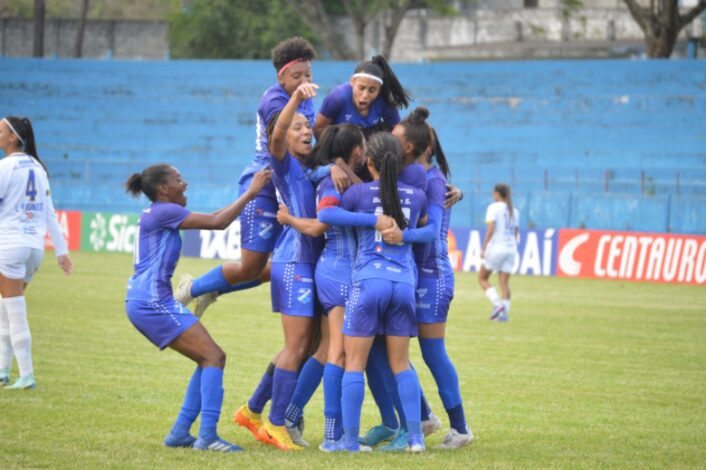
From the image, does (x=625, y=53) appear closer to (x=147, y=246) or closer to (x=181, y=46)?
(x=181, y=46)

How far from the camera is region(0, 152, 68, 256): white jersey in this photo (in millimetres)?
10172

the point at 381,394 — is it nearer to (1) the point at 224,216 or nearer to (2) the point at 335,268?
(2) the point at 335,268

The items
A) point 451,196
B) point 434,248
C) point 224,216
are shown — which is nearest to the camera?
point 224,216

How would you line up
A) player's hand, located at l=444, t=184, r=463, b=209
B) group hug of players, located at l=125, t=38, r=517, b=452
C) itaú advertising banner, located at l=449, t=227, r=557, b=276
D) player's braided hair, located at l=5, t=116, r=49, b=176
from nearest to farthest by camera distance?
group hug of players, located at l=125, t=38, r=517, b=452
player's hand, located at l=444, t=184, r=463, b=209
player's braided hair, located at l=5, t=116, r=49, b=176
itaú advertising banner, located at l=449, t=227, r=557, b=276

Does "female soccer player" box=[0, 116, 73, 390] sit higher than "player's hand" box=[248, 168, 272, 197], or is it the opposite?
"player's hand" box=[248, 168, 272, 197]

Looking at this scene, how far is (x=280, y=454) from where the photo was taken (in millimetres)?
7852

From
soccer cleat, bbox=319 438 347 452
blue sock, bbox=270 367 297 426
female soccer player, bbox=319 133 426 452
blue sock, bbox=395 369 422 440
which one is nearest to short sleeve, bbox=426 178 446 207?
female soccer player, bbox=319 133 426 452

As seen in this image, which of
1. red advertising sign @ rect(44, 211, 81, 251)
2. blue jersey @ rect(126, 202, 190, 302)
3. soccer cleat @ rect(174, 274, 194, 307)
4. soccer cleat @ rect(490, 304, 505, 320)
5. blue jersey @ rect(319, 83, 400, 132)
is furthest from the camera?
red advertising sign @ rect(44, 211, 81, 251)

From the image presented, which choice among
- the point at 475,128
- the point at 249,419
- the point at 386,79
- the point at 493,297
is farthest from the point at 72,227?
the point at 386,79

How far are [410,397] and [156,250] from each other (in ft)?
6.66

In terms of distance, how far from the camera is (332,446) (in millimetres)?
7980

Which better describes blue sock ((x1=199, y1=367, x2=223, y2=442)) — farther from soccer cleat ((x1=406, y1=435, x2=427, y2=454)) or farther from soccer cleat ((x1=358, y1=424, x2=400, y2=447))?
soccer cleat ((x1=406, y1=435, x2=427, y2=454))

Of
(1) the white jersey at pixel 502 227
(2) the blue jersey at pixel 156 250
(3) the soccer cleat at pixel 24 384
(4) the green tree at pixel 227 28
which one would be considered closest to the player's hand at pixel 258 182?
(2) the blue jersey at pixel 156 250

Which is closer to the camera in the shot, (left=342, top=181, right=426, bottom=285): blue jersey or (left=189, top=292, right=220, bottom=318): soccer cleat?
(left=342, top=181, right=426, bottom=285): blue jersey
